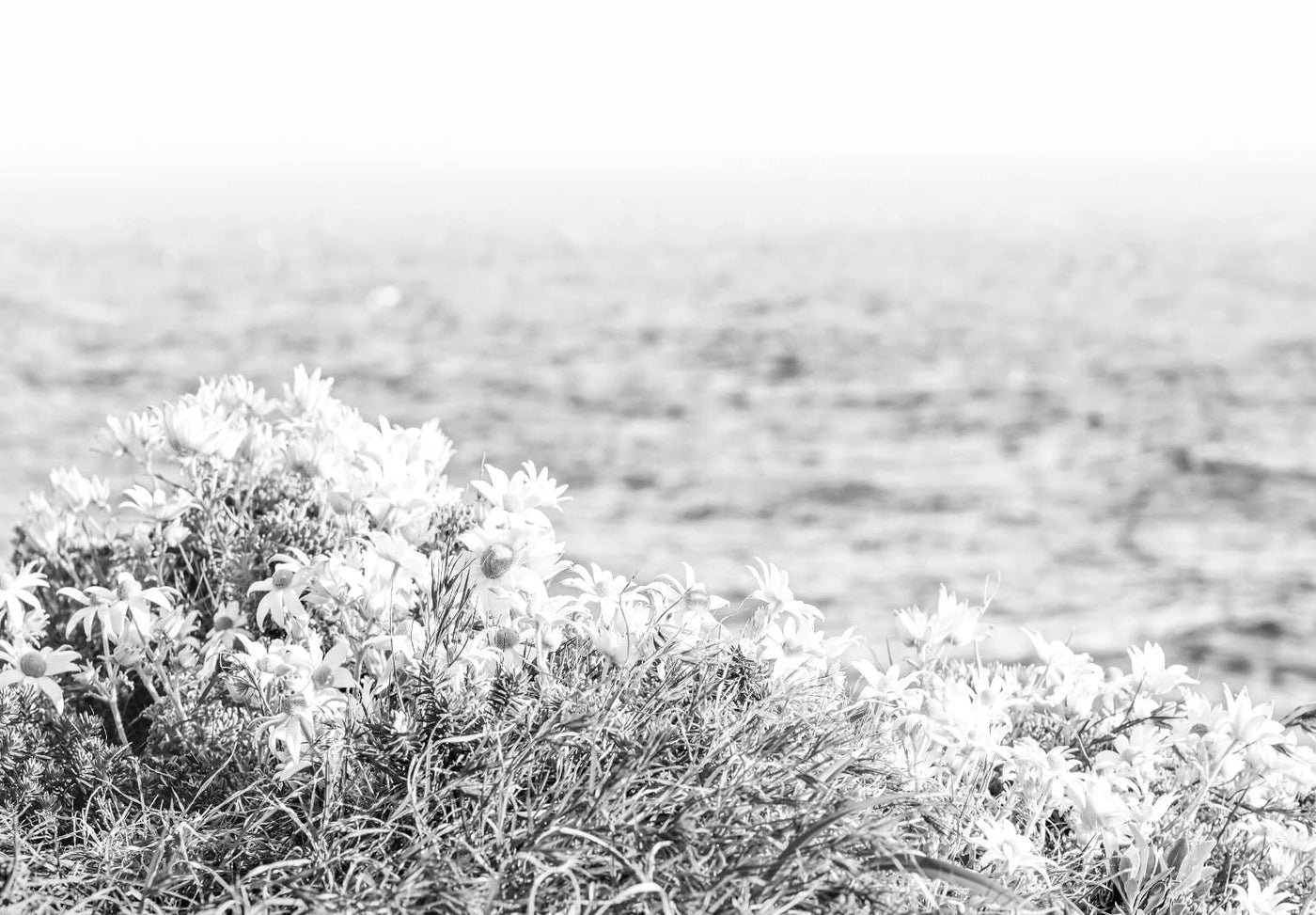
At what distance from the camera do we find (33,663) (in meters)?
3.61

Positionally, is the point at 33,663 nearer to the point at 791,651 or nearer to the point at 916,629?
the point at 791,651

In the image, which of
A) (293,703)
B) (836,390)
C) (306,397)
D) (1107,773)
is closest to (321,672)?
(293,703)

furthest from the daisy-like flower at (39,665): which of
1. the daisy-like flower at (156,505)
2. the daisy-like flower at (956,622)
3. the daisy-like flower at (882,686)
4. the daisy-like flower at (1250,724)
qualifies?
the daisy-like flower at (1250,724)

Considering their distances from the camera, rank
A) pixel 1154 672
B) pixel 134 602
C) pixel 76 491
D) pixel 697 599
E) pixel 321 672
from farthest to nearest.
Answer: pixel 76 491
pixel 1154 672
pixel 697 599
pixel 134 602
pixel 321 672

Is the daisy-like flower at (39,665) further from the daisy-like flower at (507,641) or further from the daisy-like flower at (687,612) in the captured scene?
the daisy-like flower at (687,612)

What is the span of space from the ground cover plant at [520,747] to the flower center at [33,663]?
1 centimetres

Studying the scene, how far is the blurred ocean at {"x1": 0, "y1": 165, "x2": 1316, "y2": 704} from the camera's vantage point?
40.4 feet

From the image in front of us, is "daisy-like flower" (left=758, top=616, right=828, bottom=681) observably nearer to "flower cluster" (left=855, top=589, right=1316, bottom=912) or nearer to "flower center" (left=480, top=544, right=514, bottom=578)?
"flower cluster" (left=855, top=589, right=1316, bottom=912)

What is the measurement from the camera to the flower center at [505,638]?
3.54 metres

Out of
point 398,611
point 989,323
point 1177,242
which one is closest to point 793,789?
point 398,611

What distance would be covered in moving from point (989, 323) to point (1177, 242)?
960 inches

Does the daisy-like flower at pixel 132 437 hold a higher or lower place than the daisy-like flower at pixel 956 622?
higher

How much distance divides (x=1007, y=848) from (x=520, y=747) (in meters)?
1.21

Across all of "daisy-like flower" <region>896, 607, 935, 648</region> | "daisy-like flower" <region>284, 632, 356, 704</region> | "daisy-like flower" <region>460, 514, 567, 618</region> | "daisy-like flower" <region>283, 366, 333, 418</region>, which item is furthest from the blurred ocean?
"daisy-like flower" <region>284, 632, 356, 704</region>
